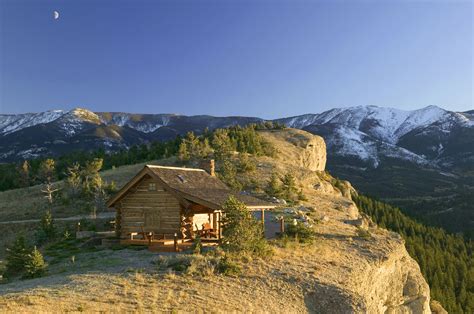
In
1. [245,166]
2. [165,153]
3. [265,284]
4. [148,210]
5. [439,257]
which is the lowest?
[439,257]

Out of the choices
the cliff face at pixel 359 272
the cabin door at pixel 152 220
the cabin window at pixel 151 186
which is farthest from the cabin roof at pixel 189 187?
the cliff face at pixel 359 272

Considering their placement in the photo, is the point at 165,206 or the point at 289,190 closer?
the point at 165,206

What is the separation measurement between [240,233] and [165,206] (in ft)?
23.5

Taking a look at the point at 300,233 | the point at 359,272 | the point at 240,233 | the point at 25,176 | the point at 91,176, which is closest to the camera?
the point at 240,233

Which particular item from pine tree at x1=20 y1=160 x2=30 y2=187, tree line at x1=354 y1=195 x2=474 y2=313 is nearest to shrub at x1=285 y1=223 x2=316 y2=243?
tree line at x1=354 y1=195 x2=474 y2=313

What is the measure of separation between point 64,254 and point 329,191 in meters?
46.9

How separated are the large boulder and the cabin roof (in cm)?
4498

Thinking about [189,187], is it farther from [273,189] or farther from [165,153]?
[165,153]

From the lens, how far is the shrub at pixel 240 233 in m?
25.6

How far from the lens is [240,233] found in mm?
25656

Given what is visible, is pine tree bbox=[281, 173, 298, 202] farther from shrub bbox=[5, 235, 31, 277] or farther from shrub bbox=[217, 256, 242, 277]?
shrub bbox=[5, 235, 31, 277]

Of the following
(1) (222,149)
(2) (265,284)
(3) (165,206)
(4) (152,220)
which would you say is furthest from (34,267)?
(1) (222,149)

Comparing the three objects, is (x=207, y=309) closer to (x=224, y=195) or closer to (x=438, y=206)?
(x=224, y=195)

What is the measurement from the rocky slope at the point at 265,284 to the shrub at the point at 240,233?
3.53ft
